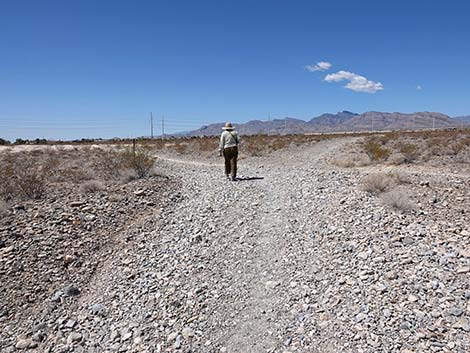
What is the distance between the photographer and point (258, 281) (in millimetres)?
6391

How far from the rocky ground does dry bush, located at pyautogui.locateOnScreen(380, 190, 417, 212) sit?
22cm

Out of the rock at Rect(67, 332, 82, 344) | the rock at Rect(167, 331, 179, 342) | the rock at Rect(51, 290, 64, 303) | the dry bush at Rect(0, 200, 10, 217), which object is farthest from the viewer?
the dry bush at Rect(0, 200, 10, 217)

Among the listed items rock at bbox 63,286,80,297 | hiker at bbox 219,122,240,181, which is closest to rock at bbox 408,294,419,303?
rock at bbox 63,286,80,297

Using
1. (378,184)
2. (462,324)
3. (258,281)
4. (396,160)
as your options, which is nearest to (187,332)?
(258,281)

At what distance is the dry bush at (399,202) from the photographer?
8281 millimetres

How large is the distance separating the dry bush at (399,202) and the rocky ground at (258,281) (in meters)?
0.22

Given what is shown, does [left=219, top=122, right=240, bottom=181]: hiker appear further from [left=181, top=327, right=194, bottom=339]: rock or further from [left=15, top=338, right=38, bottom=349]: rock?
[left=15, top=338, right=38, bottom=349]: rock

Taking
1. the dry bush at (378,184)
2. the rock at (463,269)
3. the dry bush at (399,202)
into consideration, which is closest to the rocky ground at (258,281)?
the rock at (463,269)

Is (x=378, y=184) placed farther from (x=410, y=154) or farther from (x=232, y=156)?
(x=410, y=154)

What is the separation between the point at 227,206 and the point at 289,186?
2.99m

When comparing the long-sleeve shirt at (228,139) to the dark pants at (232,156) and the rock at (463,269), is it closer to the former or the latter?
the dark pants at (232,156)

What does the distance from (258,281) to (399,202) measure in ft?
14.1

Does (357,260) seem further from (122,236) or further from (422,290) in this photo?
(122,236)

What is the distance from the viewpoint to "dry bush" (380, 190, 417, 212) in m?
8.28
